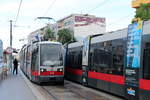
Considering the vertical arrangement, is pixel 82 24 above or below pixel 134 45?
above

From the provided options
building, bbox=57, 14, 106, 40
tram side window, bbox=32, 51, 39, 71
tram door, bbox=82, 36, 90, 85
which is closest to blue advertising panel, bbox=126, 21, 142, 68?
tram door, bbox=82, 36, 90, 85

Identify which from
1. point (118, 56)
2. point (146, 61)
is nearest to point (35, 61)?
point (118, 56)

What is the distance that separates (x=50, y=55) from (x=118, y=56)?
26.9ft

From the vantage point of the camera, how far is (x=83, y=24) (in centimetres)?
11412

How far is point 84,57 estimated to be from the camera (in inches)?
804

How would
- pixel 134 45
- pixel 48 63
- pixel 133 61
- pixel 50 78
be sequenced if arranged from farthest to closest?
pixel 48 63
pixel 50 78
pixel 134 45
pixel 133 61

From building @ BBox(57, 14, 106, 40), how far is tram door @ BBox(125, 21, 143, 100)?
96.6 meters

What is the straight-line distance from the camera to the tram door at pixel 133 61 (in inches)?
474

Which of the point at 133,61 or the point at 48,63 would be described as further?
the point at 48,63

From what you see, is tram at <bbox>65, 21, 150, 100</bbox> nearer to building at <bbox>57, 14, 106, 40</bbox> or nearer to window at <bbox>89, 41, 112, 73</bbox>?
window at <bbox>89, 41, 112, 73</bbox>

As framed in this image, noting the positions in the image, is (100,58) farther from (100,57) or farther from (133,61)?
(133,61)

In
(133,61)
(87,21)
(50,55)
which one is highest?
(87,21)

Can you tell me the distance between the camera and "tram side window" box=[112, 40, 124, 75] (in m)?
14.1

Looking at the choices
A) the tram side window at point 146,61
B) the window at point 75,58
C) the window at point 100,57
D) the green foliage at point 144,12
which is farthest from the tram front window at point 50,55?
the green foliage at point 144,12
